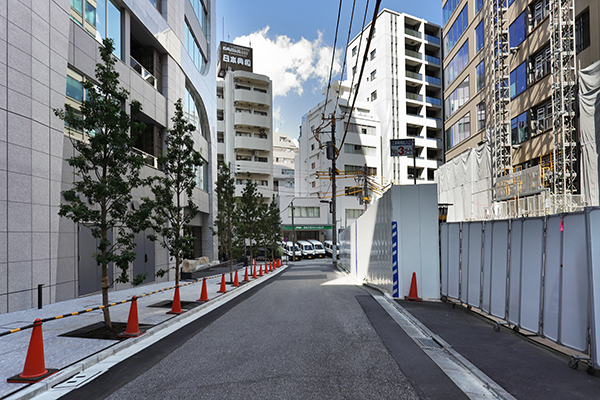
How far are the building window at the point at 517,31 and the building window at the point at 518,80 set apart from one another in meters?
1.95

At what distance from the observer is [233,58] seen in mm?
71688

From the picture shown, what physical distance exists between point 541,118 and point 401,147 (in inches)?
464

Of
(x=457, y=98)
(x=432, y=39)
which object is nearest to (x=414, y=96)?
(x=432, y=39)

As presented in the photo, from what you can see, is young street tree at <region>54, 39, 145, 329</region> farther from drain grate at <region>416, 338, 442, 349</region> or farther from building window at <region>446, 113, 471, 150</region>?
building window at <region>446, 113, 471, 150</region>

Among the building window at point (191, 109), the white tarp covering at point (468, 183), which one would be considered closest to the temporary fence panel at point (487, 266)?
the building window at point (191, 109)

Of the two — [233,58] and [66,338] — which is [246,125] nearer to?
[233,58]

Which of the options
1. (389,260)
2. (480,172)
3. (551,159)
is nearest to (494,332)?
(389,260)

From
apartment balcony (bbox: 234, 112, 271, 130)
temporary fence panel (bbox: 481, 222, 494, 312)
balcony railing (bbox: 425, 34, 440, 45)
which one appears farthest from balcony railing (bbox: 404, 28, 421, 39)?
temporary fence panel (bbox: 481, 222, 494, 312)

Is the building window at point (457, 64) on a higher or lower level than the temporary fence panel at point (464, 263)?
higher

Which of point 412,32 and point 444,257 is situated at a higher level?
point 412,32

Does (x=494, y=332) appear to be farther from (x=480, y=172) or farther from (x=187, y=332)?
(x=480, y=172)

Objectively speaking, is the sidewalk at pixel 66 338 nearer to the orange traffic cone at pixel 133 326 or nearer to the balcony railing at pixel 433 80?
the orange traffic cone at pixel 133 326

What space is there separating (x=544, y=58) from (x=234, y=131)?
47.2 metres

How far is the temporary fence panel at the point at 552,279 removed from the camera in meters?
6.31
